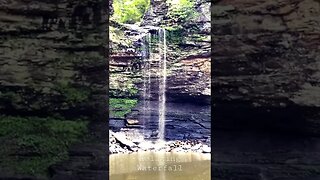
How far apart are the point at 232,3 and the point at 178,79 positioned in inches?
438

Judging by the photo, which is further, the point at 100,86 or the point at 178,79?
the point at 178,79

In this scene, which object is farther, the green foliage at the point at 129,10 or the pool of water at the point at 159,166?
the green foliage at the point at 129,10

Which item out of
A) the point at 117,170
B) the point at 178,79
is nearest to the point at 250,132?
the point at 117,170

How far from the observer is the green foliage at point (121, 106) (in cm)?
1334

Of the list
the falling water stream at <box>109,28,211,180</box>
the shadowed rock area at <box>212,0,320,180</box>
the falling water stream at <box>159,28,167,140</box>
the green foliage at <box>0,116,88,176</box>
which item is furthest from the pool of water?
the shadowed rock area at <box>212,0,320,180</box>

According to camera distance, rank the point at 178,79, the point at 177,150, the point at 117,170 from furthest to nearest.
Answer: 1. the point at 178,79
2. the point at 177,150
3. the point at 117,170

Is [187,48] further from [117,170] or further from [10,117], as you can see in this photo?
[10,117]

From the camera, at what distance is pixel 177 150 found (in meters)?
12.5

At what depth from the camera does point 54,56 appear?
2.35 metres

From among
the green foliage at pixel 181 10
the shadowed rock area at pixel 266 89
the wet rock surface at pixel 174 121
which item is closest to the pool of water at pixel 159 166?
the wet rock surface at pixel 174 121

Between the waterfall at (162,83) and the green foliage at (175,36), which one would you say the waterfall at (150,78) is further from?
the green foliage at (175,36)

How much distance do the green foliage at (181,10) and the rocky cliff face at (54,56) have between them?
1142 centimetres

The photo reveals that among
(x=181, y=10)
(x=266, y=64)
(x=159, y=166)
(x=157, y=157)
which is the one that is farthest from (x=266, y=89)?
(x=181, y=10)

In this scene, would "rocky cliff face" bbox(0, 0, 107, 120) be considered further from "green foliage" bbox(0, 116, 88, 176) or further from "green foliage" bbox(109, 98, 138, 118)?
"green foliage" bbox(109, 98, 138, 118)
